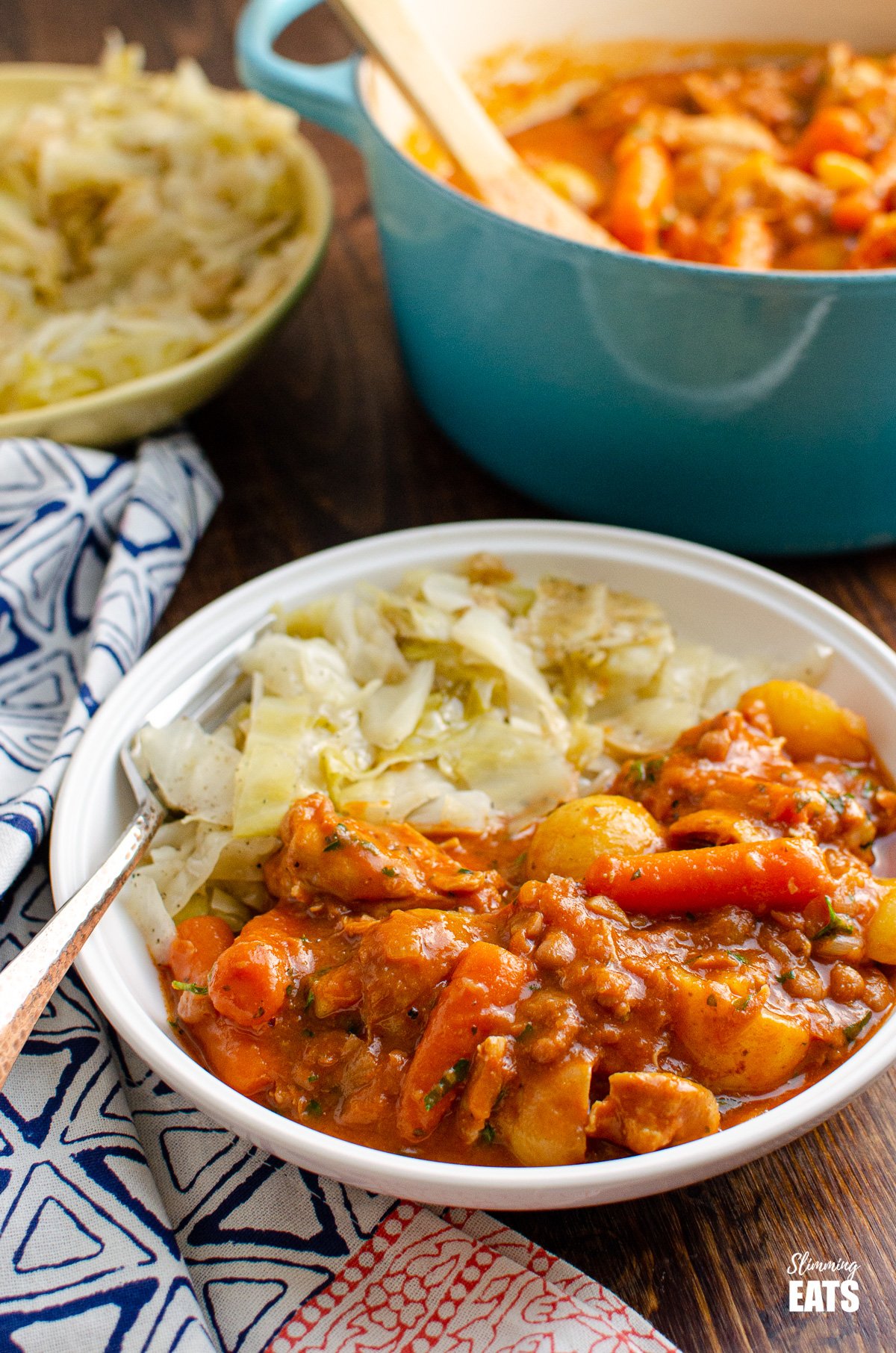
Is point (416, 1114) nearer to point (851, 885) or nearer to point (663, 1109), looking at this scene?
point (663, 1109)

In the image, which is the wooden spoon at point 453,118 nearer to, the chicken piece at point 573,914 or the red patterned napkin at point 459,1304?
the chicken piece at point 573,914

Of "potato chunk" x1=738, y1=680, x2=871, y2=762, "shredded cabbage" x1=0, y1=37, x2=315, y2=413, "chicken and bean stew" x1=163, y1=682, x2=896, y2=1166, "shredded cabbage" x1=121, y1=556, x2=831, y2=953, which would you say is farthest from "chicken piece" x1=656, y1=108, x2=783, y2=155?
"chicken and bean stew" x1=163, y1=682, x2=896, y2=1166

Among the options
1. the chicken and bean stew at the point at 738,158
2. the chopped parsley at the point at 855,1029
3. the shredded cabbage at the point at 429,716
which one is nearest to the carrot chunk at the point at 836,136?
the chicken and bean stew at the point at 738,158

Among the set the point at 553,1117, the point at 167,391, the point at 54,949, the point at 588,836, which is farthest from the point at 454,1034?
the point at 167,391

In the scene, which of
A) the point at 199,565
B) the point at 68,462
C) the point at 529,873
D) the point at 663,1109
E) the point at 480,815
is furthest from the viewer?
the point at 199,565

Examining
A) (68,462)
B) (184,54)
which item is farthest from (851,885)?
(184,54)

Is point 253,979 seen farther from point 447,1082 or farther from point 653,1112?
point 653,1112
